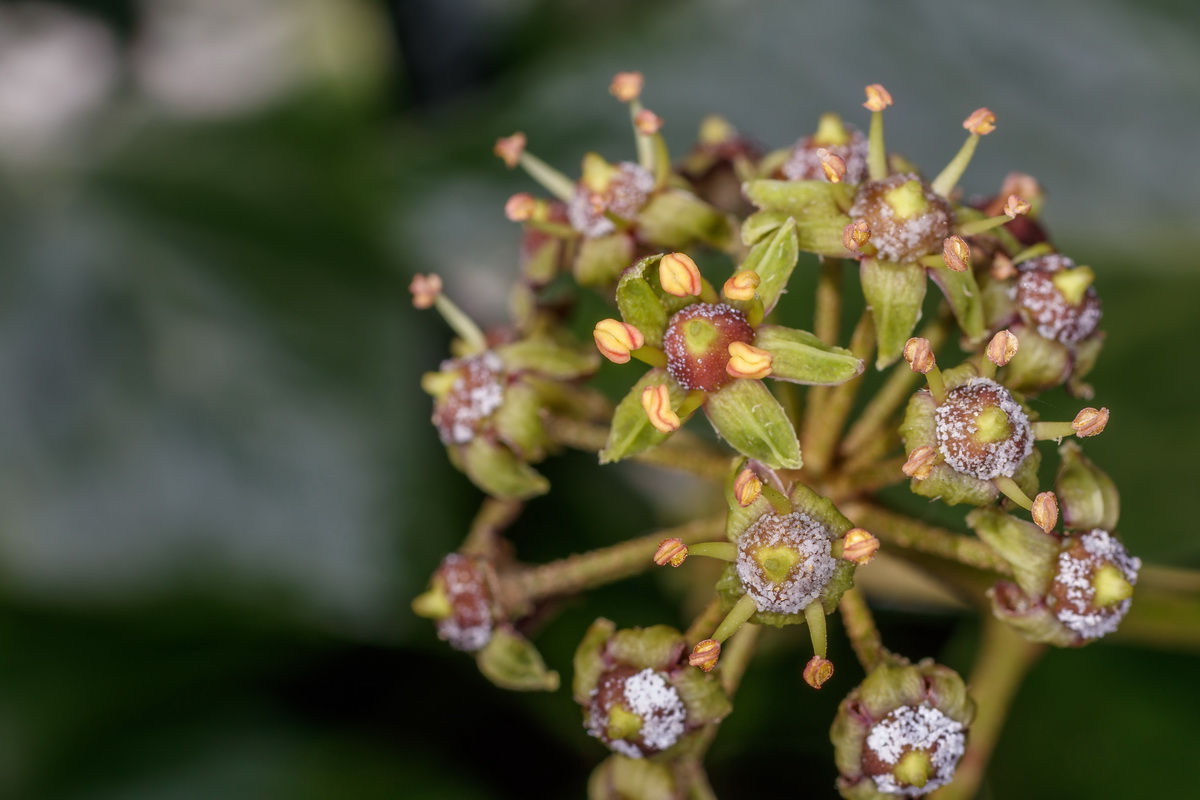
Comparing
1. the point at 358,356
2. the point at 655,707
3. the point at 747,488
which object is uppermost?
the point at 358,356

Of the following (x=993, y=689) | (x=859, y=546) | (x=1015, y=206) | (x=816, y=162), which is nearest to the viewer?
(x=859, y=546)

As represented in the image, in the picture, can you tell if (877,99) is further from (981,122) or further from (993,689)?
(993,689)

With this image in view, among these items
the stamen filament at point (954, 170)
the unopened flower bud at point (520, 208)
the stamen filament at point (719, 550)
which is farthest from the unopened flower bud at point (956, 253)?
the unopened flower bud at point (520, 208)

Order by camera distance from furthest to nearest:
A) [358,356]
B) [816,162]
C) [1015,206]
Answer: [358,356] → [816,162] → [1015,206]

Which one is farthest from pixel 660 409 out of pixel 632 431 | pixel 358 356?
pixel 358 356

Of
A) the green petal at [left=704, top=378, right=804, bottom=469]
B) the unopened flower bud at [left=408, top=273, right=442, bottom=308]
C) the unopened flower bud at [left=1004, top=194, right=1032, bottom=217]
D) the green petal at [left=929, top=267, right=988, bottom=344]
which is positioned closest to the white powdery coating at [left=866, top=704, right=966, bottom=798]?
the green petal at [left=704, top=378, right=804, bottom=469]

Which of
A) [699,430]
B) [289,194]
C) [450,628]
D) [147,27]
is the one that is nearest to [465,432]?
[450,628]

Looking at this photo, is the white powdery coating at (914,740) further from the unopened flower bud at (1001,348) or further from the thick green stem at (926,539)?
the unopened flower bud at (1001,348)
